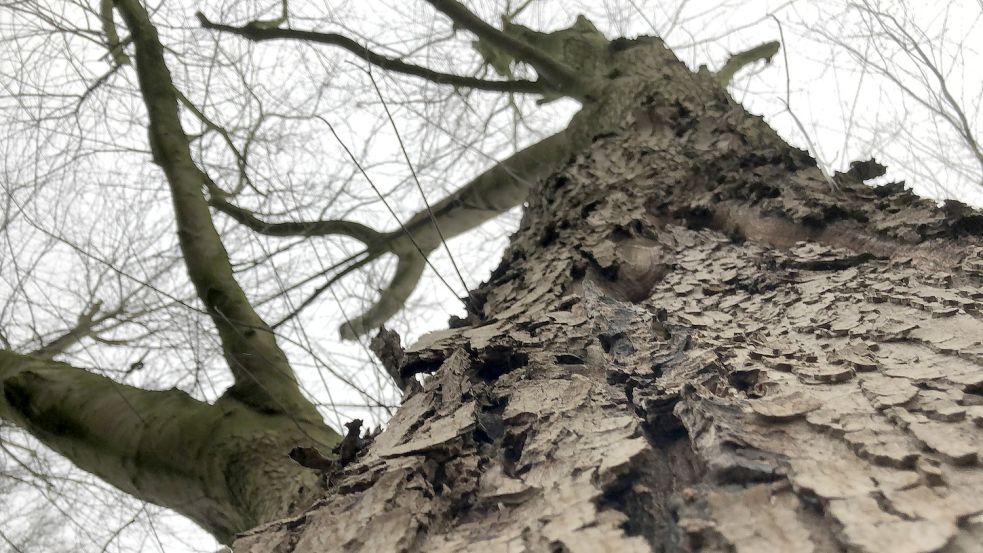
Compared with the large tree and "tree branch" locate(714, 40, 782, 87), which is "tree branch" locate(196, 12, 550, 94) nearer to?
the large tree

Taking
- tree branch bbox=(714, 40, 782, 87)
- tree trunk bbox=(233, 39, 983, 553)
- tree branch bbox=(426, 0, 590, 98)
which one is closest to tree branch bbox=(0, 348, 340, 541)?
tree trunk bbox=(233, 39, 983, 553)

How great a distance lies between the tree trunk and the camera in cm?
50

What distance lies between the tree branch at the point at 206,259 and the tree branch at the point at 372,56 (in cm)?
25

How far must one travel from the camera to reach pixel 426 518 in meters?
0.62

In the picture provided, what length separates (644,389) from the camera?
0.73 metres

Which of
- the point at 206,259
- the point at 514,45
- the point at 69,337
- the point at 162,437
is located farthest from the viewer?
the point at 514,45

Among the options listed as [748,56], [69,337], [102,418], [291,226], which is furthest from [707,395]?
[748,56]

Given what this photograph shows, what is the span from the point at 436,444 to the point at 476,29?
1.93 metres

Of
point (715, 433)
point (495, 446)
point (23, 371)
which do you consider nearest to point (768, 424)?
point (715, 433)

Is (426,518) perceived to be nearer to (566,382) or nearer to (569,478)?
(569,478)

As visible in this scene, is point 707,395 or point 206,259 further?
point 206,259

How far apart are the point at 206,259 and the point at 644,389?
4.94 feet

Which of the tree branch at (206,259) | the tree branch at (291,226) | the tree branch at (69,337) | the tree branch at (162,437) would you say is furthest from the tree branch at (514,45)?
the tree branch at (69,337)

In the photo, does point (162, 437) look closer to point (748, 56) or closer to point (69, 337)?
point (69, 337)
